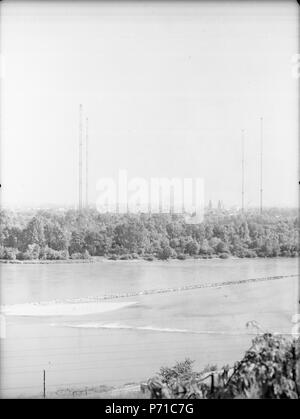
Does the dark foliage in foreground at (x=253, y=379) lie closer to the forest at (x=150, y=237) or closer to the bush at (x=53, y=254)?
the forest at (x=150, y=237)

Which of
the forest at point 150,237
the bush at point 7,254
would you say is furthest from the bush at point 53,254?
the bush at point 7,254

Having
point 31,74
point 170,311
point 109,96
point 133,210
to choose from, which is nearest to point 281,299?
point 170,311

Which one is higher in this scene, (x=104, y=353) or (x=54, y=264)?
(x=54, y=264)

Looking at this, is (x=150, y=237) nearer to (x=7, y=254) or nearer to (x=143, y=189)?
(x=143, y=189)

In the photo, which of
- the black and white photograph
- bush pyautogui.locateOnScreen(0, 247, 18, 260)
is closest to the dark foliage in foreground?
the black and white photograph

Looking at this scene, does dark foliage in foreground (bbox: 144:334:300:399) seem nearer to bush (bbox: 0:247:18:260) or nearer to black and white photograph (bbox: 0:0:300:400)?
black and white photograph (bbox: 0:0:300:400)
